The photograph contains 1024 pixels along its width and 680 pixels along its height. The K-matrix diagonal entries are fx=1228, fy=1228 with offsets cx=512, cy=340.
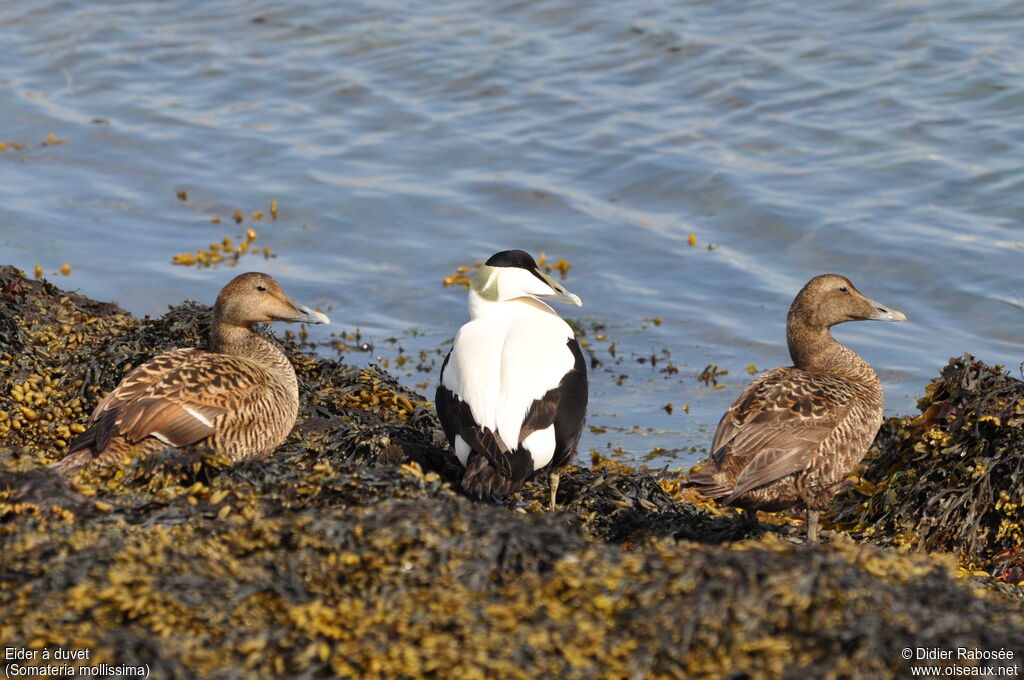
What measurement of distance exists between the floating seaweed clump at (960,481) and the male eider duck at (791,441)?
372mm

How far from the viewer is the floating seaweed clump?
5312 millimetres

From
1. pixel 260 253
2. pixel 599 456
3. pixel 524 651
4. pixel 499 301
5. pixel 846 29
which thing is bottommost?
pixel 524 651

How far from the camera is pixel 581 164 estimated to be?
1260 centimetres

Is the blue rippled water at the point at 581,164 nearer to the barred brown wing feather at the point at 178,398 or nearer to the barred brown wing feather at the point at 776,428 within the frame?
the barred brown wing feather at the point at 776,428

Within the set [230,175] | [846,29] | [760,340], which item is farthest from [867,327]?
[846,29]

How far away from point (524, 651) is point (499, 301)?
2934 mm

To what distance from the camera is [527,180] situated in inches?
483

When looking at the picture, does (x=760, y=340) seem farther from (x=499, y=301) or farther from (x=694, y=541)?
(x=694, y=541)

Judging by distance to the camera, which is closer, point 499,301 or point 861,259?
point 499,301

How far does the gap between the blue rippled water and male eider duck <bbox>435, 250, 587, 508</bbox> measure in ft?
6.27

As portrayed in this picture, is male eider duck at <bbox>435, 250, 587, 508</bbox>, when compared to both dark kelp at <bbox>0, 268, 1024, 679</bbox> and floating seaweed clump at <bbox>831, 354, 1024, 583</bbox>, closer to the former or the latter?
dark kelp at <bbox>0, 268, 1024, 679</bbox>

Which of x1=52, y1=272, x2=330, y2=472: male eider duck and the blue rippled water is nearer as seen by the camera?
x1=52, y1=272, x2=330, y2=472: male eider duck

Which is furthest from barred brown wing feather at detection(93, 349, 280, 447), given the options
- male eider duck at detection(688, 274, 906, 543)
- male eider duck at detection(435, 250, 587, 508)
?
male eider duck at detection(688, 274, 906, 543)

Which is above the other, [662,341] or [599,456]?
[662,341]
